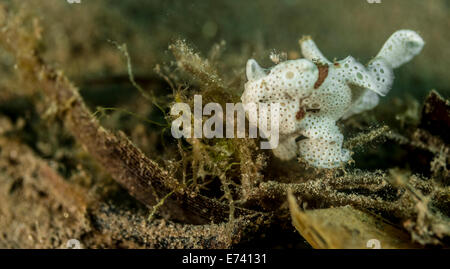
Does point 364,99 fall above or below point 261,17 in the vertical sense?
below

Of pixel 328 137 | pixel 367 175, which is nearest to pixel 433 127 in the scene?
pixel 367 175

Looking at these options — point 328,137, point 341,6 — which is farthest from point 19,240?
point 341,6

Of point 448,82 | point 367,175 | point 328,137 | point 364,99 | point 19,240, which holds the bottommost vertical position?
point 19,240

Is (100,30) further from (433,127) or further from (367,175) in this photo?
(433,127)

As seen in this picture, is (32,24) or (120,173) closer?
(120,173)

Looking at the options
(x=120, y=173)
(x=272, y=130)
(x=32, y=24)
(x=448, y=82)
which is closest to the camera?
(x=272, y=130)

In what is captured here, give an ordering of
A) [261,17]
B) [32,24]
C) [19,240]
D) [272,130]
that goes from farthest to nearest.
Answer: [261,17]
[32,24]
[19,240]
[272,130]
